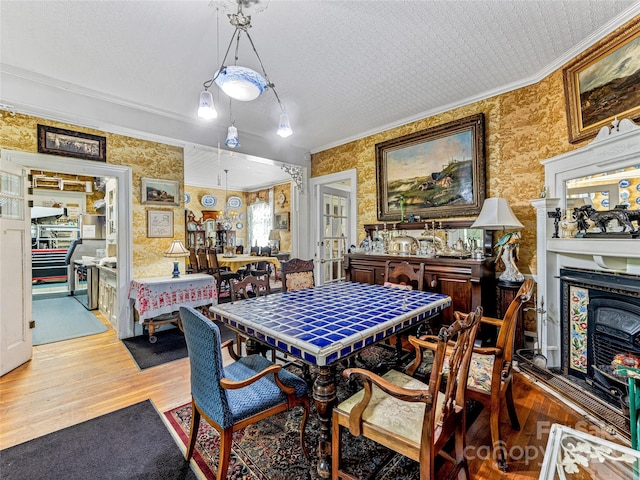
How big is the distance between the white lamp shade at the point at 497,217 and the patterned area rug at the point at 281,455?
2.03 m

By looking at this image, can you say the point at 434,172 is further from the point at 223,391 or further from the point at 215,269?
the point at 215,269

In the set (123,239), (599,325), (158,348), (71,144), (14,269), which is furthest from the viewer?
(123,239)

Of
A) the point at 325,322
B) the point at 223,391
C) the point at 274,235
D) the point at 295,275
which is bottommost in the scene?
the point at 223,391

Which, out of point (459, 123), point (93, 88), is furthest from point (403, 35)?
point (93, 88)

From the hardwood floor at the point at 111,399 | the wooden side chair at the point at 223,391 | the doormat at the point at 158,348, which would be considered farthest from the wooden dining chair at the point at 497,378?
the doormat at the point at 158,348

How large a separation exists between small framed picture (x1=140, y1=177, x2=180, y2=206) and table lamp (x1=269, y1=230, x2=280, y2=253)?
4.07 metres

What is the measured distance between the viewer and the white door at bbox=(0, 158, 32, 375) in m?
2.56

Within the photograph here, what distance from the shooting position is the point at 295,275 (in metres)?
2.84

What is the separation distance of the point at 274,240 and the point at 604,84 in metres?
6.94

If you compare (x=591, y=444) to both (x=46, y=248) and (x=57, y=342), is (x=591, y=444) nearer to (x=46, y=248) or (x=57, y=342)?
(x=57, y=342)

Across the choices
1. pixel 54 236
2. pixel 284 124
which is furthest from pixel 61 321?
pixel 284 124

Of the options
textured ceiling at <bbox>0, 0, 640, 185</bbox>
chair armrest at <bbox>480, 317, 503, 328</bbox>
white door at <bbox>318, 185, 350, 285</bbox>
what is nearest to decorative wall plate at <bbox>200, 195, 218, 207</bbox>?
white door at <bbox>318, 185, 350, 285</bbox>

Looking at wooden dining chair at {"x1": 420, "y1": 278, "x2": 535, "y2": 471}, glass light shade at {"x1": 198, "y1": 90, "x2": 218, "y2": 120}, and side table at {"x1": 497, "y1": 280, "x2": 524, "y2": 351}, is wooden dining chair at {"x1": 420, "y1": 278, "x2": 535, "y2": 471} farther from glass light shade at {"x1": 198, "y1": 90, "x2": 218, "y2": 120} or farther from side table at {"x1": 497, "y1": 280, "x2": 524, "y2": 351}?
glass light shade at {"x1": 198, "y1": 90, "x2": 218, "y2": 120}

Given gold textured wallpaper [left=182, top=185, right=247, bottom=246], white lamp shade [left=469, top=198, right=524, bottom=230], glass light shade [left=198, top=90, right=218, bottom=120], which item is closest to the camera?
glass light shade [left=198, top=90, right=218, bottom=120]
